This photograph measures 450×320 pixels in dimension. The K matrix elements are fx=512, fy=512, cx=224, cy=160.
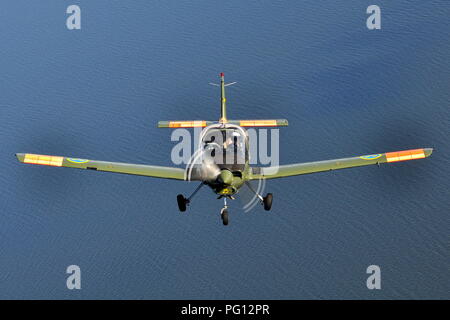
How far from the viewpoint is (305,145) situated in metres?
67.2

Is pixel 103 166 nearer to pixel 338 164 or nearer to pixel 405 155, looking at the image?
pixel 338 164

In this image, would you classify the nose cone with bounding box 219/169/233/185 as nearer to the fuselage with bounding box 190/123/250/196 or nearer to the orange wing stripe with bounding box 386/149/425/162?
the fuselage with bounding box 190/123/250/196

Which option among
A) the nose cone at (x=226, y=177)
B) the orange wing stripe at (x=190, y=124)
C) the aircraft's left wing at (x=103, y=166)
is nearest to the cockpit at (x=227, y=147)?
the nose cone at (x=226, y=177)

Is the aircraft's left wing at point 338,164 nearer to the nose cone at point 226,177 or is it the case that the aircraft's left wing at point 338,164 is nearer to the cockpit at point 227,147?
the cockpit at point 227,147

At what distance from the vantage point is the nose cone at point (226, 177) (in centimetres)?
1978

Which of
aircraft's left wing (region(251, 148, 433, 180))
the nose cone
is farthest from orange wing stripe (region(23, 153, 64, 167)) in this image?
aircraft's left wing (region(251, 148, 433, 180))

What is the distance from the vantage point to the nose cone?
1978 centimetres

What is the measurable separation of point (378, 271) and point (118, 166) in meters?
43.8

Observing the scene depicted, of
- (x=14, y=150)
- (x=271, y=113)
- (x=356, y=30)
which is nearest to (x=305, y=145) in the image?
(x=271, y=113)

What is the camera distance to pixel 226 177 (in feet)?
65.1

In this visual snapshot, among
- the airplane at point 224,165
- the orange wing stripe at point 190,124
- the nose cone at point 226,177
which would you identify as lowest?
the nose cone at point 226,177

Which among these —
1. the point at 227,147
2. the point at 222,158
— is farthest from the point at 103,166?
the point at 227,147

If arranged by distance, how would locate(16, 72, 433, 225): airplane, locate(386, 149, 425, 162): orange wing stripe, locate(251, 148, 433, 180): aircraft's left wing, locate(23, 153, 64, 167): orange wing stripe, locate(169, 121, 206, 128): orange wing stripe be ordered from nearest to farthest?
locate(16, 72, 433, 225): airplane → locate(23, 153, 64, 167): orange wing stripe → locate(251, 148, 433, 180): aircraft's left wing → locate(386, 149, 425, 162): orange wing stripe → locate(169, 121, 206, 128): orange wing stripe

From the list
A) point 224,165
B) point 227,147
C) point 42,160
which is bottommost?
point 224,165
